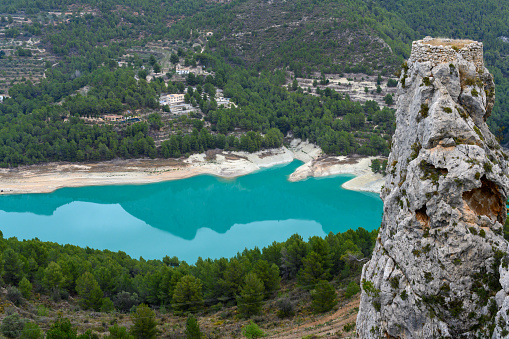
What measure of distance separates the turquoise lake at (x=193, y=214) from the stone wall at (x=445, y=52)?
82.7 ft

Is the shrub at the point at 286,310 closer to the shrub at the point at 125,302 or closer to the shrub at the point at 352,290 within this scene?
the shrub at the point at 352,290

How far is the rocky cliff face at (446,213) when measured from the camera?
26.4ft

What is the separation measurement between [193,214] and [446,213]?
1400 inches

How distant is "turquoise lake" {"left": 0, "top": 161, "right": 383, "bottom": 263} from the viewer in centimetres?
3569

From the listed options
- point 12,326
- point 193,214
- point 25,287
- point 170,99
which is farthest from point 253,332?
point 170,99

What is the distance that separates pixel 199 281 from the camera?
70.8 ft

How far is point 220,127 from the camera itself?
56344 mm

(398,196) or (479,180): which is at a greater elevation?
(479,180)

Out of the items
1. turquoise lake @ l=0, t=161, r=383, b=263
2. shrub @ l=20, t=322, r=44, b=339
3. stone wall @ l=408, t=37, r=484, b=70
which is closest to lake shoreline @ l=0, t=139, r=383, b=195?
turquoise lake @ l=0, t=161, r=383, b=263

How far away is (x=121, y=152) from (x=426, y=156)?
46.7m

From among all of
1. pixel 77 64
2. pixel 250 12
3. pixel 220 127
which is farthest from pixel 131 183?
pixel 250 12

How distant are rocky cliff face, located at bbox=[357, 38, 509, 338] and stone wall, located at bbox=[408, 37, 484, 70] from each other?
0.02 meters

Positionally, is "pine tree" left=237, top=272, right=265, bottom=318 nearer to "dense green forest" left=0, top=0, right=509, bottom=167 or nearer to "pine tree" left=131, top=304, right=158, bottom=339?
"pine tree" left=131, top=304, right=158, bottom=339

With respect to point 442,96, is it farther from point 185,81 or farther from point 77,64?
point 77,64
